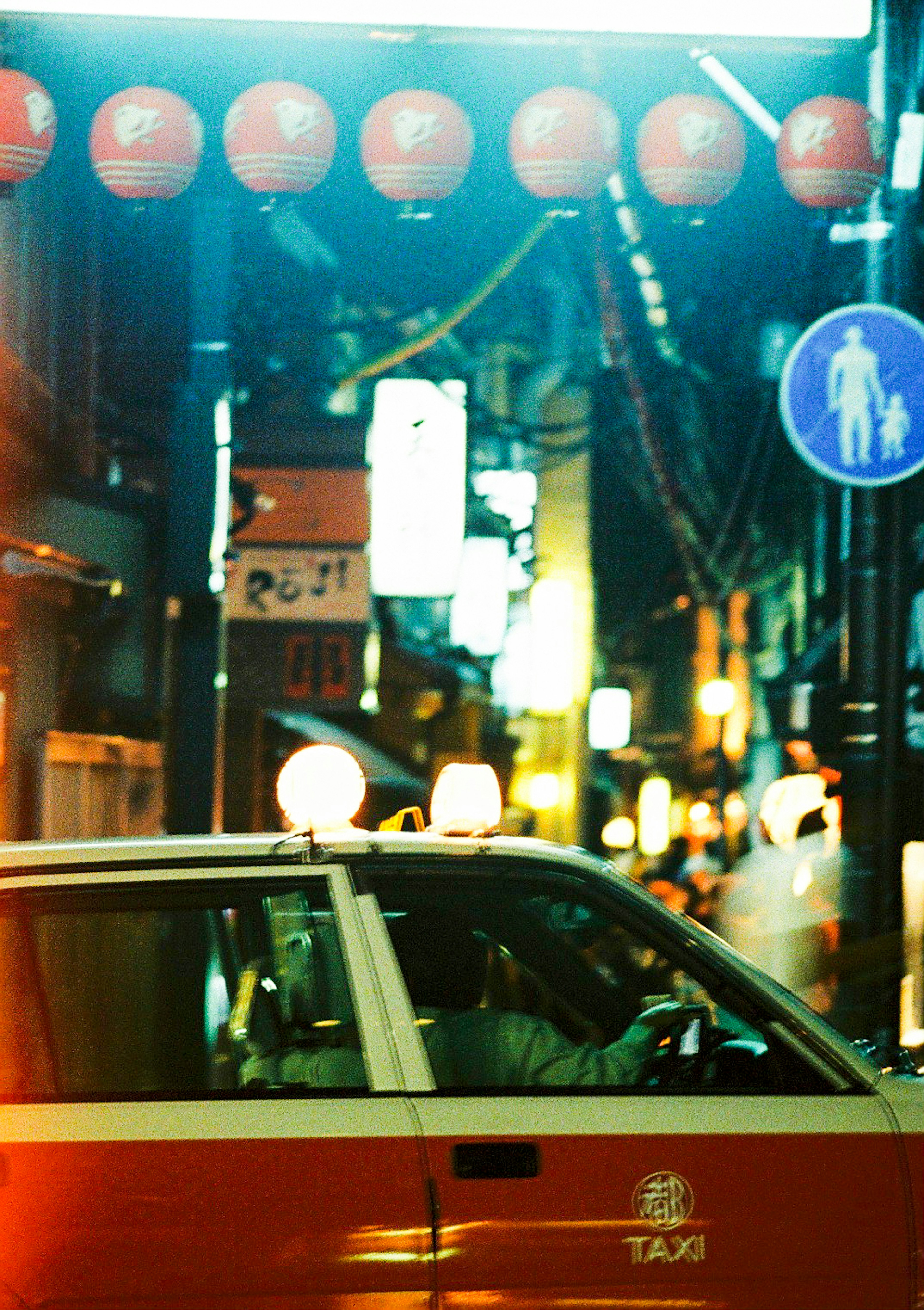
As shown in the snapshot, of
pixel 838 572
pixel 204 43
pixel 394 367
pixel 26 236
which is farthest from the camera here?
pixel 394 367

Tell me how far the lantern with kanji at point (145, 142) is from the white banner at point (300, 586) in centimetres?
227

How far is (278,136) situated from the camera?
9078 millimetres

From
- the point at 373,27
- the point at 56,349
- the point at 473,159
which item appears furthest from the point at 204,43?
the point at 473,159

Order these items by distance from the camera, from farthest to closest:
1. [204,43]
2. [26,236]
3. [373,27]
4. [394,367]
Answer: [394,367]
[26,236]
[204,43]
[373,27]

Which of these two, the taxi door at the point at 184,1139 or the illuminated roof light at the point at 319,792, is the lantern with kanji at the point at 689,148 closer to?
the illuminated roof light at the point at 319,792

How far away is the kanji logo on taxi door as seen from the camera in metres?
3.34

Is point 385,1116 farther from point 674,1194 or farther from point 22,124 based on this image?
point 22,124

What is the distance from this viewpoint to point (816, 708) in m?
10.9

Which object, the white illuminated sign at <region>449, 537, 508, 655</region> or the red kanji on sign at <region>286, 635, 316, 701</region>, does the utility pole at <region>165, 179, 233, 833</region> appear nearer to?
the red kanji on sign at <region>286, 635, 316, 701</region>

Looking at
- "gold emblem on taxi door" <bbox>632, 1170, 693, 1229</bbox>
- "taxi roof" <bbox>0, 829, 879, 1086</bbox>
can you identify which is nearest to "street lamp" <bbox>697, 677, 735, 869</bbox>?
"taxi roof" <bbox>0, 829, 879, 1086</bbox>

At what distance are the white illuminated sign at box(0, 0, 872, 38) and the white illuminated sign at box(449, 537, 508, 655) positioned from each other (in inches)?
624

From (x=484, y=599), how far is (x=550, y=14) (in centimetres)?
1612

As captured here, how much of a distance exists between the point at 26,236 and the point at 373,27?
17.8 feet

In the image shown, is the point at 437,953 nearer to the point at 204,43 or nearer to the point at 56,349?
the point at 204,43
